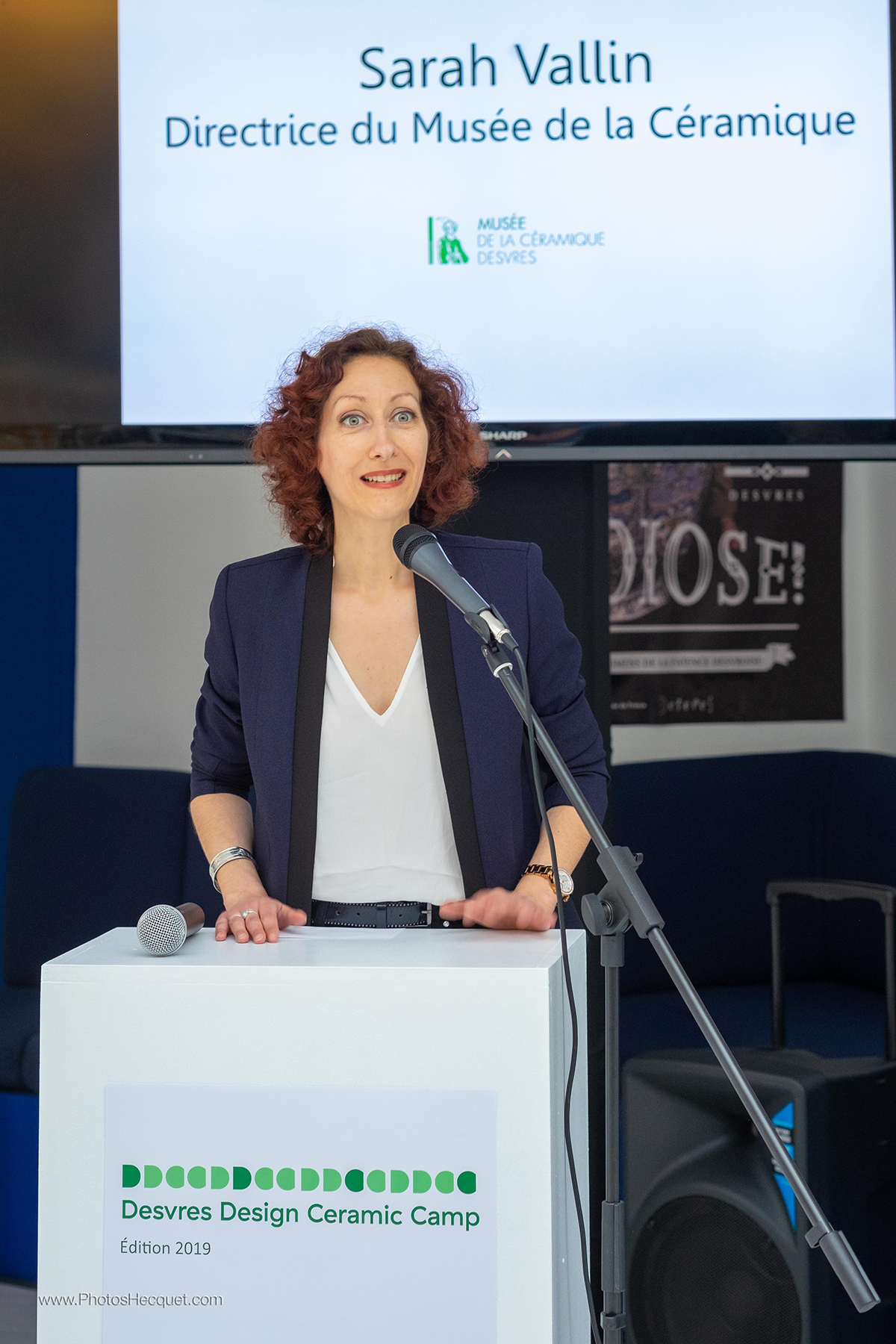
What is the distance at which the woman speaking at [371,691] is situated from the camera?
1.75m

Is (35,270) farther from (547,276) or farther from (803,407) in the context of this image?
(803,407)

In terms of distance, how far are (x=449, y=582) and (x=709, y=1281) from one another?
123 cm

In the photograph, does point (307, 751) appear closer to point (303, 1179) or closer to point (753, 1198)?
point (303, 1179)

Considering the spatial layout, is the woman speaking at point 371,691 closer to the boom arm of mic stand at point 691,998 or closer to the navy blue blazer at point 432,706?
Result: the navy blue blazer at point 432,706

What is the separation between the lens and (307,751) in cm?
176

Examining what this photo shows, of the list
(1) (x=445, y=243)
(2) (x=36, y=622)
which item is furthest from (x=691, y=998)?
(2) (x=36, y=622)

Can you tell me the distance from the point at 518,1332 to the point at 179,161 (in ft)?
6.65

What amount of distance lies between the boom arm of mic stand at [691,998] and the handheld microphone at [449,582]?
0.05 feet

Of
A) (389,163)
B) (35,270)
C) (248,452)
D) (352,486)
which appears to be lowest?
(352,486)

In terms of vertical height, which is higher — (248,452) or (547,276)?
(547,276)

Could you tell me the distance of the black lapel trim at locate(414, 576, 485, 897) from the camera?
1.75 metres

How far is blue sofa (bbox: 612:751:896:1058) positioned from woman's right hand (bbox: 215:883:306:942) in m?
2.08

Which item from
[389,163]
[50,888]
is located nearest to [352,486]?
[389,163]

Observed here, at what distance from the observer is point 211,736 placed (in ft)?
6.28
